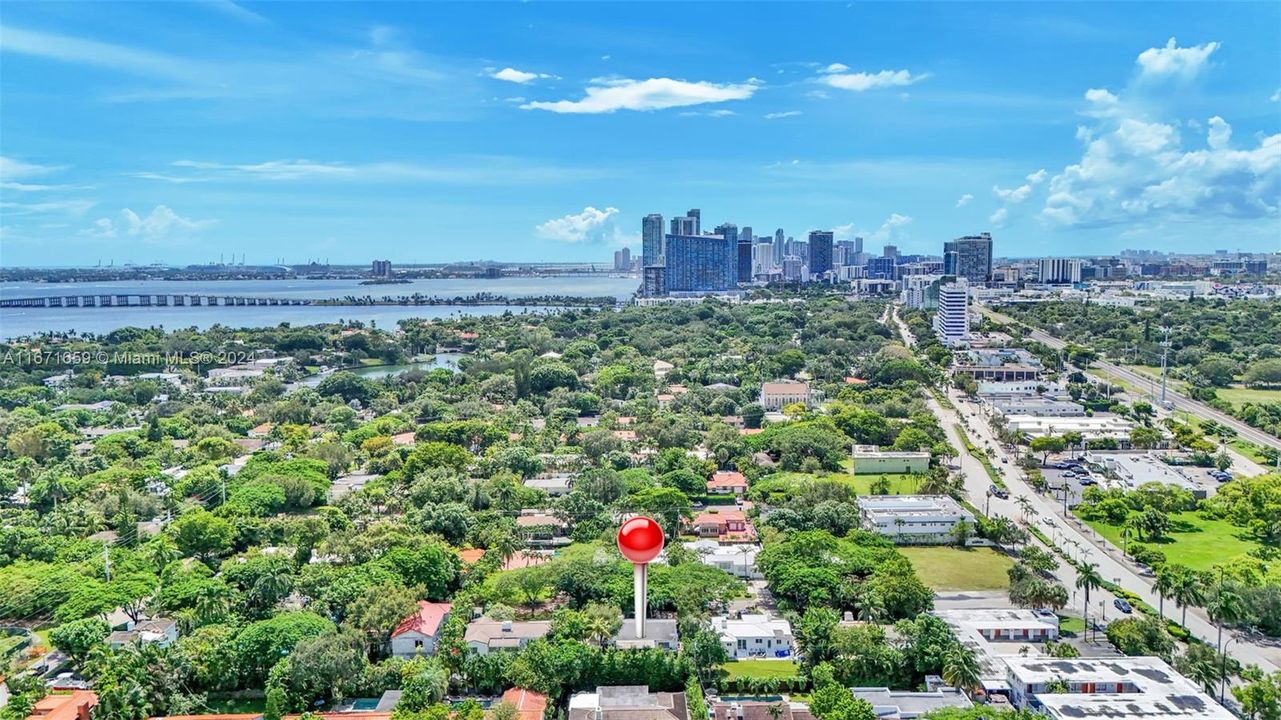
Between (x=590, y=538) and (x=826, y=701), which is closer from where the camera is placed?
(x=826, y=701)

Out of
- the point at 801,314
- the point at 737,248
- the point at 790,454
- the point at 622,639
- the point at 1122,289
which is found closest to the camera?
the point at 622,639

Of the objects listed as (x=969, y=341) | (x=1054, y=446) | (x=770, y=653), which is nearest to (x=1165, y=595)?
(x=770, y=653)

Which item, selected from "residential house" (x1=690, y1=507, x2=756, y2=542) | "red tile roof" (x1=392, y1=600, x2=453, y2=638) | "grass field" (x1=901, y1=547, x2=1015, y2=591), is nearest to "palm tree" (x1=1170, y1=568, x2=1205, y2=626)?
"grass field" (x1=901, y1=547, x2=1015, y2=591)

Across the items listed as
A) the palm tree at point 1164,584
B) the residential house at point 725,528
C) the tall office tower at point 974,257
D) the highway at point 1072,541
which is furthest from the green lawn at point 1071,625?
the tall office tower at point 974,257

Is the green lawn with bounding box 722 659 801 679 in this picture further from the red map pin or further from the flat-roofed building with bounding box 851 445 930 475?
the flat-roofed building with bounding box 851 445 930 475

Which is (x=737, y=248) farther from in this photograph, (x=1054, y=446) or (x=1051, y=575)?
(x=1051, y=575)

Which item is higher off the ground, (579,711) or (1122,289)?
(1122,289)

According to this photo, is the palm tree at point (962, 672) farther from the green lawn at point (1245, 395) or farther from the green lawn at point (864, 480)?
the green lawn at point (1245, 395)
